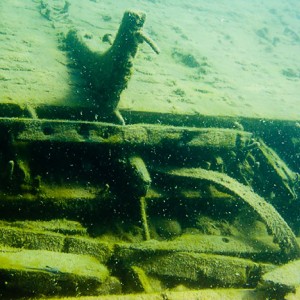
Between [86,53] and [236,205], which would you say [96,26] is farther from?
[236,205]

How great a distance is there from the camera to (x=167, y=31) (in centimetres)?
871

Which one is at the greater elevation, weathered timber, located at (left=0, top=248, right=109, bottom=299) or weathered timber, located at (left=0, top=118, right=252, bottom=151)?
weathered timber, located at (left=0, top=118, right=252, bottom=151)

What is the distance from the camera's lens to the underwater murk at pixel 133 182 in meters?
2.58

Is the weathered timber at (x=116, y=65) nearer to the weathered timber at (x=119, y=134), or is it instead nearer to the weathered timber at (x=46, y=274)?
the weathered timber at (x=119, y=134)

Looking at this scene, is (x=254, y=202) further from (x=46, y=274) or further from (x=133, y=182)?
(x=46, y=274)

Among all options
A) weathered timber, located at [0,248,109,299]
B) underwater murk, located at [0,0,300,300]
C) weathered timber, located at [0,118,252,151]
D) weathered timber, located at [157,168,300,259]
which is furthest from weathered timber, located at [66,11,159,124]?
weathered timber, located at [0,248,109,299]

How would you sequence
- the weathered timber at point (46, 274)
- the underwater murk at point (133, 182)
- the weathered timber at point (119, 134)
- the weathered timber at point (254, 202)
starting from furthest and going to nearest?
1. the weathered timber at point (254, 202)
2. the weathered timber at point (119, 134)
3. the underwater murk at point (133, 182)
4. the weathered timber at point (46, 274)

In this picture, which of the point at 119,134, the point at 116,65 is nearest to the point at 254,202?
the point at 119,134

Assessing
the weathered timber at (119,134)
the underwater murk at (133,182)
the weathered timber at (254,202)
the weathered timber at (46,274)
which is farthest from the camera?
the weathered timber at (254,202)

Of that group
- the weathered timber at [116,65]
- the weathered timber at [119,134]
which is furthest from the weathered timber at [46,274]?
the weathered timber at [116,65]

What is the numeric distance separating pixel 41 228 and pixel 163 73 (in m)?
3.70

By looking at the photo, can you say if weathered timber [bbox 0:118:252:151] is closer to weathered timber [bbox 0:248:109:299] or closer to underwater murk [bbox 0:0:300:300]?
underwater murk [bbox 0:0:300:300]

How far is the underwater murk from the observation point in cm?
258

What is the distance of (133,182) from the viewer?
301 centimetres
